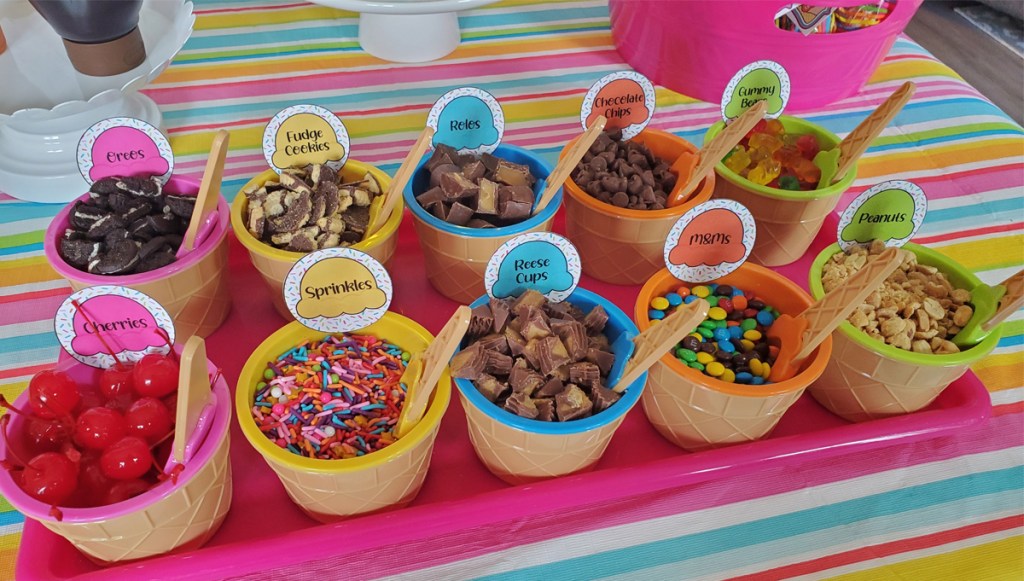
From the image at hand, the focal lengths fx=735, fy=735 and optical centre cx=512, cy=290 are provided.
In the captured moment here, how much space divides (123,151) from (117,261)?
219mm

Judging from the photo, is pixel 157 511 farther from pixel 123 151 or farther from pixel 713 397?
pixel 713 397

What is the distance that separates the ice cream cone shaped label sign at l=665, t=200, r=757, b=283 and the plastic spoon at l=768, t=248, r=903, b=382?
0.41 ft

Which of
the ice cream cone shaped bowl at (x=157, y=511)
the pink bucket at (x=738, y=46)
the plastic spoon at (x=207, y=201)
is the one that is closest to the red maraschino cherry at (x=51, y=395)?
the ice cream cone shaped bowl at (x=157, y=511)

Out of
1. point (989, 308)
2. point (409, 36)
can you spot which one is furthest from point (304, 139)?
point (989, 308)

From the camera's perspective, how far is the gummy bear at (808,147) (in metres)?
1.45

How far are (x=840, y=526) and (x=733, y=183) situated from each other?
2.04ft

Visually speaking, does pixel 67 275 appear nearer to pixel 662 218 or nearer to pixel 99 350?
pixel 99 350

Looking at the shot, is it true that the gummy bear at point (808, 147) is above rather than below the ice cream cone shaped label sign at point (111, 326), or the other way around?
above

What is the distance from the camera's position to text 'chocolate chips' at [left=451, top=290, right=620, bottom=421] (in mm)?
973

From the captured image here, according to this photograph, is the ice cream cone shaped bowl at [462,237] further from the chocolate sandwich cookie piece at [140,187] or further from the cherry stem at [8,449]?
the cherry stem at [8,449]

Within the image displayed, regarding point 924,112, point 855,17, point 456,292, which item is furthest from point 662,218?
point 924,112

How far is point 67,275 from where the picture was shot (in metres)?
1.09

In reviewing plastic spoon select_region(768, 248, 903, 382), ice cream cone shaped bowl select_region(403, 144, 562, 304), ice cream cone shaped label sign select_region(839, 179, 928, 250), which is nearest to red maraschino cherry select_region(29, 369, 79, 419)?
ice cream cone shaped bowl select_region(403, 144, 562, 304)

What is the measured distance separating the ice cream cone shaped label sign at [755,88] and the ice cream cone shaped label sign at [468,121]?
0.43 m
